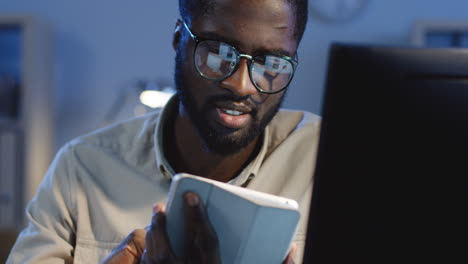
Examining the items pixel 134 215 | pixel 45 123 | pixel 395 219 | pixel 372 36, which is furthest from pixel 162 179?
pixel 372 36

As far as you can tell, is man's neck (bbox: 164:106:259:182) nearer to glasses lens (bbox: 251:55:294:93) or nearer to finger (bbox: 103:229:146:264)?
glasses lens (bbox: 251:55:294:93)

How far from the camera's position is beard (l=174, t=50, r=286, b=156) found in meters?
0.84

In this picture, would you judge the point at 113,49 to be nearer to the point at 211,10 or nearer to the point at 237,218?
the point at 211,10

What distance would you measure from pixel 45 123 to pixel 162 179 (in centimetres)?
131

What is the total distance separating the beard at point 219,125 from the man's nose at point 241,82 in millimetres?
11

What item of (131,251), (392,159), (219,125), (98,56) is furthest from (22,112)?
(392,159)

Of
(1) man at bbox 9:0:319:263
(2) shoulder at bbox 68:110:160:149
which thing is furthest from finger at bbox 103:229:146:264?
(2) shoulder at bbox 68:110:160:149

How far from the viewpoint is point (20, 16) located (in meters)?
1.92

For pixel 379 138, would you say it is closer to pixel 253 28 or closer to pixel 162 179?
pixel 253 28

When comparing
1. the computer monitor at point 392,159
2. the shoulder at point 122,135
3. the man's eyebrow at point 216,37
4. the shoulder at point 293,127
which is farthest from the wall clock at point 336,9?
the computer monitor at point 392,159

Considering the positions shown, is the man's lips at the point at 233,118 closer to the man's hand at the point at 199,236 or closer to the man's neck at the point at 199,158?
the man's neck at the point at 199,158

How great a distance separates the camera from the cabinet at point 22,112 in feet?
6.35

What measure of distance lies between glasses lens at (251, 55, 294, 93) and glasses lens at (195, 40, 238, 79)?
42 mm

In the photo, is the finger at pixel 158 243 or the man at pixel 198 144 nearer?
the finger at pixel 158 243
